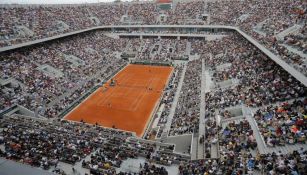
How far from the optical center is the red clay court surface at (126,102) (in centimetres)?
2800

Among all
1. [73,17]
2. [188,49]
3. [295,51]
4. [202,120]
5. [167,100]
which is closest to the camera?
[202,120]

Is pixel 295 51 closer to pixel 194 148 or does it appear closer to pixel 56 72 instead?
pixel 194 148

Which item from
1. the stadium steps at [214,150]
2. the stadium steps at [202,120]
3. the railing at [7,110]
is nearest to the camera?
the stadium steps at [214,150]

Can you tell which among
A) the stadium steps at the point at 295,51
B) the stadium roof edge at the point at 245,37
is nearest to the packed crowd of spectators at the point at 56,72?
the stadium roof edge at the point at 245,37

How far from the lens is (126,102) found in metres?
32.8

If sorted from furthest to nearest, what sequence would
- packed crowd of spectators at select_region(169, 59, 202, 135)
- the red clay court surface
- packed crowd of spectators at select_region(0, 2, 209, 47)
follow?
1. packed crowd of spectators at select_region(0, 2, 209, 47)
2. the red clay court surface
3. packed crowd of spectators at select_region(169, 59, 202, 135)

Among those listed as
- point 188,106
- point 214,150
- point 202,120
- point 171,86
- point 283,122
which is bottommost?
point 214,150

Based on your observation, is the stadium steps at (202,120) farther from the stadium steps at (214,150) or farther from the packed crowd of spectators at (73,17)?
the packed crowd of spectators at (73,17)

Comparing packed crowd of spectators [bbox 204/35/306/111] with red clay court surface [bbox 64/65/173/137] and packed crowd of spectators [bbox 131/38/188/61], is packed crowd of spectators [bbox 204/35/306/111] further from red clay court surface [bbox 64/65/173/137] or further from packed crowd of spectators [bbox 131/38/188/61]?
packed crowd of spectators [bbox 131/38/188/61]

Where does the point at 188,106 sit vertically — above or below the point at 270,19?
below

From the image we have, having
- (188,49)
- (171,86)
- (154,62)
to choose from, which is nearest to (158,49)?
(154,62)

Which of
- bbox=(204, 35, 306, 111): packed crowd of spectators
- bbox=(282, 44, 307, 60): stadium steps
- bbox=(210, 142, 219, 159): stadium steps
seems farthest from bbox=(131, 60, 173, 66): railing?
bbox=(210, 142, 219, 159): stadium steps

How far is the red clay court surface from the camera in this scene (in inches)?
1102

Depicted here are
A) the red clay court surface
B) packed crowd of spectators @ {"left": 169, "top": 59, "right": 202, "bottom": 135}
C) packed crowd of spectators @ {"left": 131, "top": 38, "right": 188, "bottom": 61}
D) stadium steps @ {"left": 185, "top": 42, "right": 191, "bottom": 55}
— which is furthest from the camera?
stadium steps @ {"left": 185, "top": 42, "right": 191, "bottom": 55}
